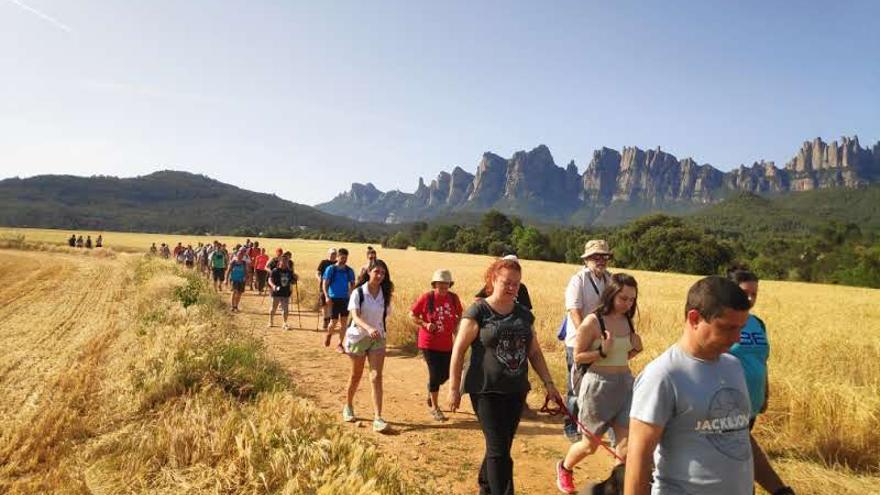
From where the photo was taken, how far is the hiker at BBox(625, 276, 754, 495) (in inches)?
84.6

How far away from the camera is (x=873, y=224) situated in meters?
112

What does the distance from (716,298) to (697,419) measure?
0.51 metres

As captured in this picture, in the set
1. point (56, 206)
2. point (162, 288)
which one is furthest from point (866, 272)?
point (56, 206)

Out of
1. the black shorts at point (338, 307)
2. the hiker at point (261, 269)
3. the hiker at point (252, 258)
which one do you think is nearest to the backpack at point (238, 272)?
the hiker at point (261, 269)

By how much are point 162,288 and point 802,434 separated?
1330 cm

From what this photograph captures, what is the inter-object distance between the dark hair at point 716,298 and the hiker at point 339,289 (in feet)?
27.0

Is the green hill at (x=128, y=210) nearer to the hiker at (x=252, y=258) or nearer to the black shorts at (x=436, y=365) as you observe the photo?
the hiker at (x=252, y=258)

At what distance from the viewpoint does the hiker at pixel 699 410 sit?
2148 millimetres

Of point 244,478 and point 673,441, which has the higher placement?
point 673,441

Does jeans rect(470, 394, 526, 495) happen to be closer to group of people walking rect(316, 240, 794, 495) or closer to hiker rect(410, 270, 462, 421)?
group of people walking rect(316, 240, 794, 495)

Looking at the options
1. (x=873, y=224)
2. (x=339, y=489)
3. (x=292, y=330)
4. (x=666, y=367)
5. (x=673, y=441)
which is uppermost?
(x=873, y=224)

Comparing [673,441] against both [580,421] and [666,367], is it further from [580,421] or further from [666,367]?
[580,421]

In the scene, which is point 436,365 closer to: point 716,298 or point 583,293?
point 583,293

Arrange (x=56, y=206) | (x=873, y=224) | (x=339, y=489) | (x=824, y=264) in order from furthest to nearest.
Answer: (x=56, y=206)
(x=873, y=224)
(x=824, y=264)
(x=339, y=489)
